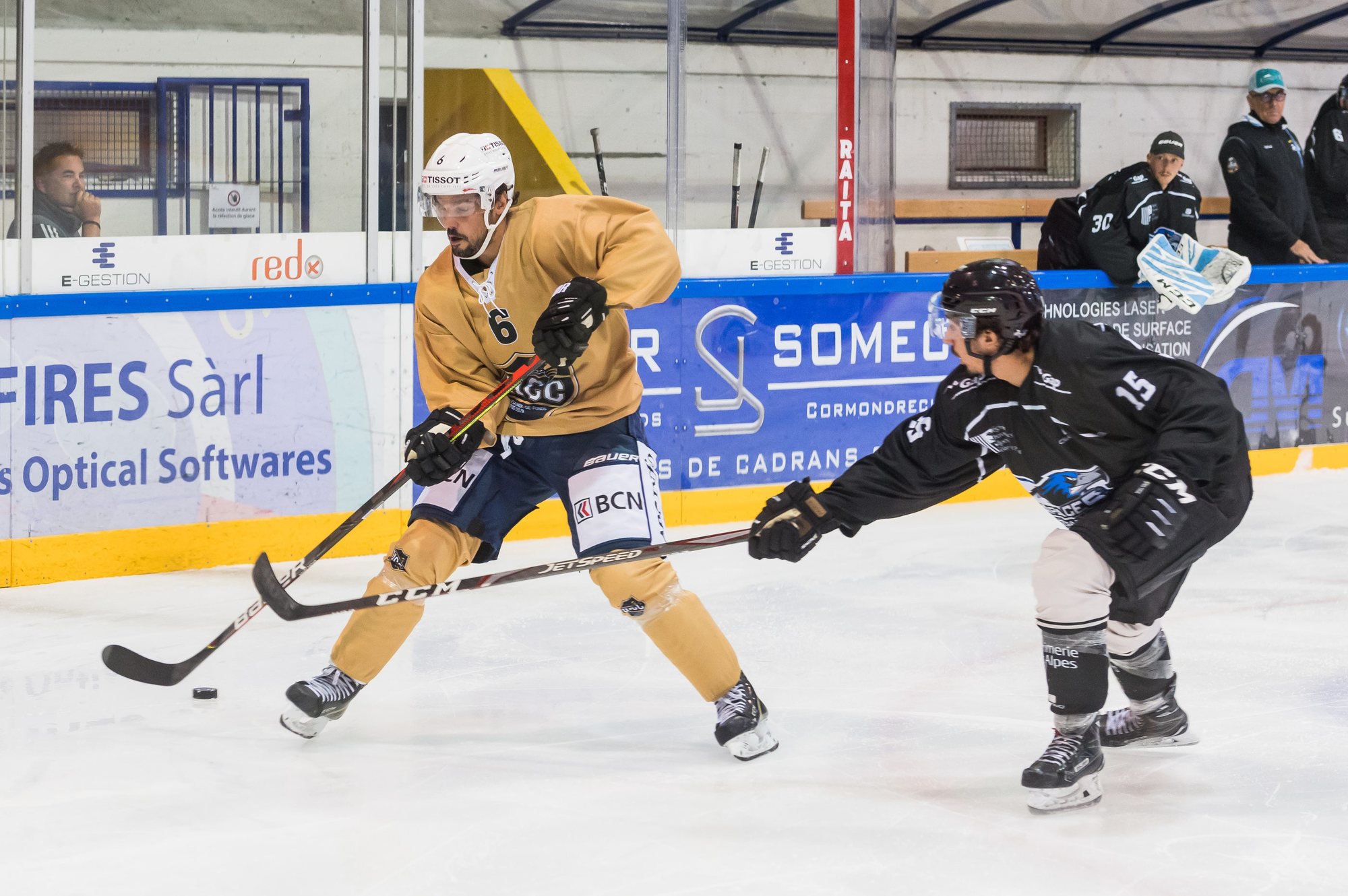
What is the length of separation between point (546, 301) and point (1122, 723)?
4.38 feet

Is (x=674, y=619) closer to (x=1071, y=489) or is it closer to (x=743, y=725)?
(x=743, y=725)

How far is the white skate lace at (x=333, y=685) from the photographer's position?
3.09 metres

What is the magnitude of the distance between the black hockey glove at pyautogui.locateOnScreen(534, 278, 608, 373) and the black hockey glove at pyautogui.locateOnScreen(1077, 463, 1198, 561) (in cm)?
91

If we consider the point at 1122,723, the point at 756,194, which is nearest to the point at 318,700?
the point at 1122,723

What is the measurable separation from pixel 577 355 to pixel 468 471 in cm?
40

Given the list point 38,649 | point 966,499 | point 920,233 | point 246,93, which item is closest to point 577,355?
point 38,649

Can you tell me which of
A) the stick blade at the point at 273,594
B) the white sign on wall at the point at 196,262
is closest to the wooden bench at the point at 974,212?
the white sign on wall at the point at 196,262

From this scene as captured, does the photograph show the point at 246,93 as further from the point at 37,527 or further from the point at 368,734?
the point at 368,734

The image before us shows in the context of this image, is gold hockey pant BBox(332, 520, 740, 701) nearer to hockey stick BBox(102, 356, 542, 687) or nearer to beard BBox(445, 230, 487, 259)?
hockey stick BBox(102, 356, 542, 687)

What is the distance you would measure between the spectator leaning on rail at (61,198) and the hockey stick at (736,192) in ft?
6.83

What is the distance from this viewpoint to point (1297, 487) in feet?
19.9

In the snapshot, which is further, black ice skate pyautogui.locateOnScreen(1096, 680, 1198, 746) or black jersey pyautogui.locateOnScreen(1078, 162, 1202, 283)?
black jersey pyautogui.locateOnScreen(1078, 162, 1202, 283)

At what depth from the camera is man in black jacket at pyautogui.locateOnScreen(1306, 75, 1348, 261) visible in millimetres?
6781

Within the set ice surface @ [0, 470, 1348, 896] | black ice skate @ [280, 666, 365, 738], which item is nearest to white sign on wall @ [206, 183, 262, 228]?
ice surface @ [0, 470, 1348, 896]
